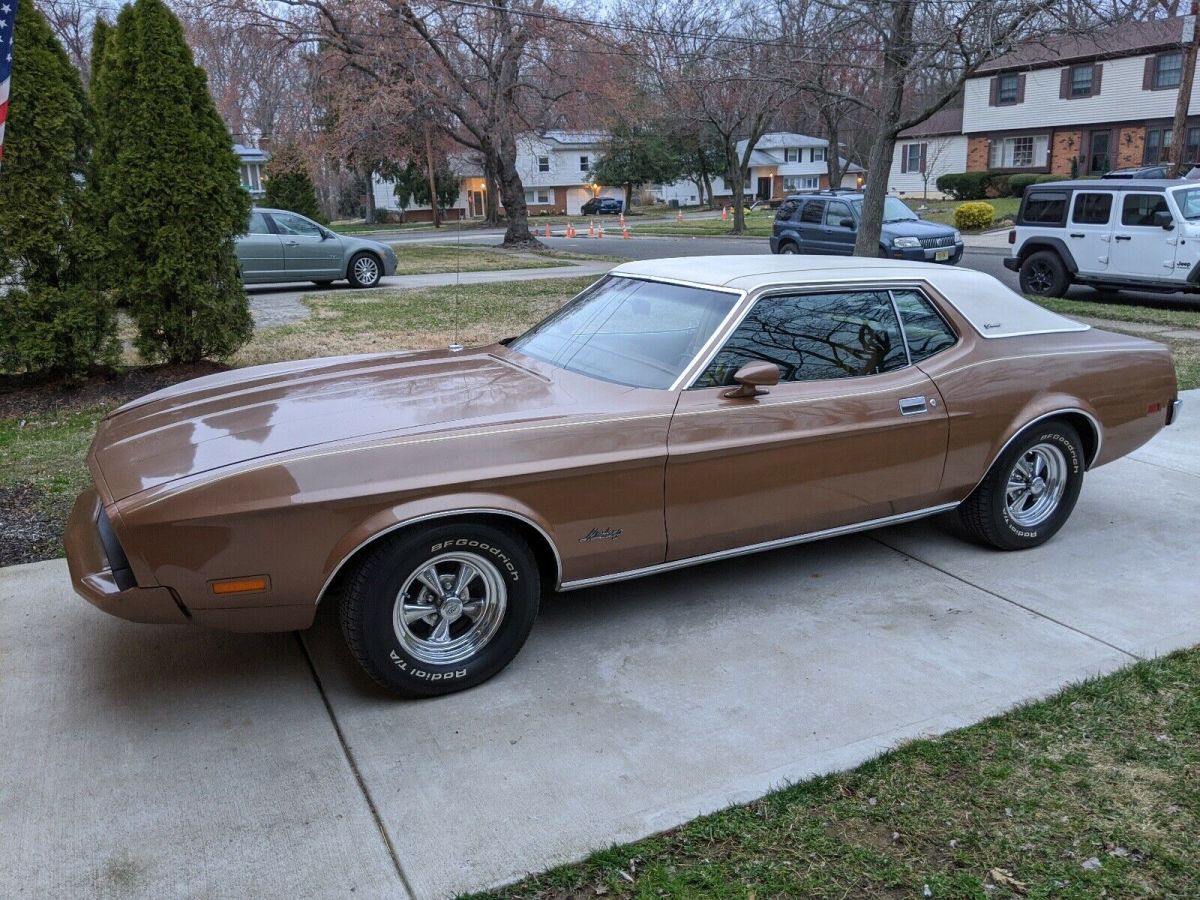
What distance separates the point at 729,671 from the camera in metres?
3.82

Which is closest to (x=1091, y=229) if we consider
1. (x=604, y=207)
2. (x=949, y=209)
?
(x=949, y=209)

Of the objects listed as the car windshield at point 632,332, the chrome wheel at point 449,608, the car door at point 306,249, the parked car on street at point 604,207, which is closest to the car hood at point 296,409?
the car windshield at point 632,332

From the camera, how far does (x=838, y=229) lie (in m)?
20.1

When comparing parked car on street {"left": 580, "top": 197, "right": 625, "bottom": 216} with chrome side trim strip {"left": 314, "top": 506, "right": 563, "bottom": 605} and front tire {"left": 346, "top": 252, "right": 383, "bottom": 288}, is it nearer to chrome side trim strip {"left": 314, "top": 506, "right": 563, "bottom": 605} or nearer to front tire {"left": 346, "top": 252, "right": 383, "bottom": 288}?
front tire {"left": 346, "top": 252, "right": 383, "bottom": 288}

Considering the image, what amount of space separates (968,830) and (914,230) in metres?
17.7

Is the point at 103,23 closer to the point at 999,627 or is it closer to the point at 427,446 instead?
the point at 427,446

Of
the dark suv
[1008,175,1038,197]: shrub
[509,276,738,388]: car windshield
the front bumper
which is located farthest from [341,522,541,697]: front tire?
[1008,175,1038,197]: shrub

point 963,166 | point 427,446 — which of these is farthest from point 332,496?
point 963,166

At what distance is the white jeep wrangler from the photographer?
1373 centimetres

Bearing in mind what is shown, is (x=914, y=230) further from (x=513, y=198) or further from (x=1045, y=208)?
(x=513, y=198)

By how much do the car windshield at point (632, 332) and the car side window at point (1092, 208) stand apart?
12.3 m

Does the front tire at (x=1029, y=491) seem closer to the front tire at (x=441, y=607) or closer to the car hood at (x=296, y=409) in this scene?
the car hood at (x=296, y=409)

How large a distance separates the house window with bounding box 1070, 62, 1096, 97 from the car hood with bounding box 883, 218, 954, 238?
2746cm

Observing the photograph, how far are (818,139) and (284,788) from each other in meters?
81.2
